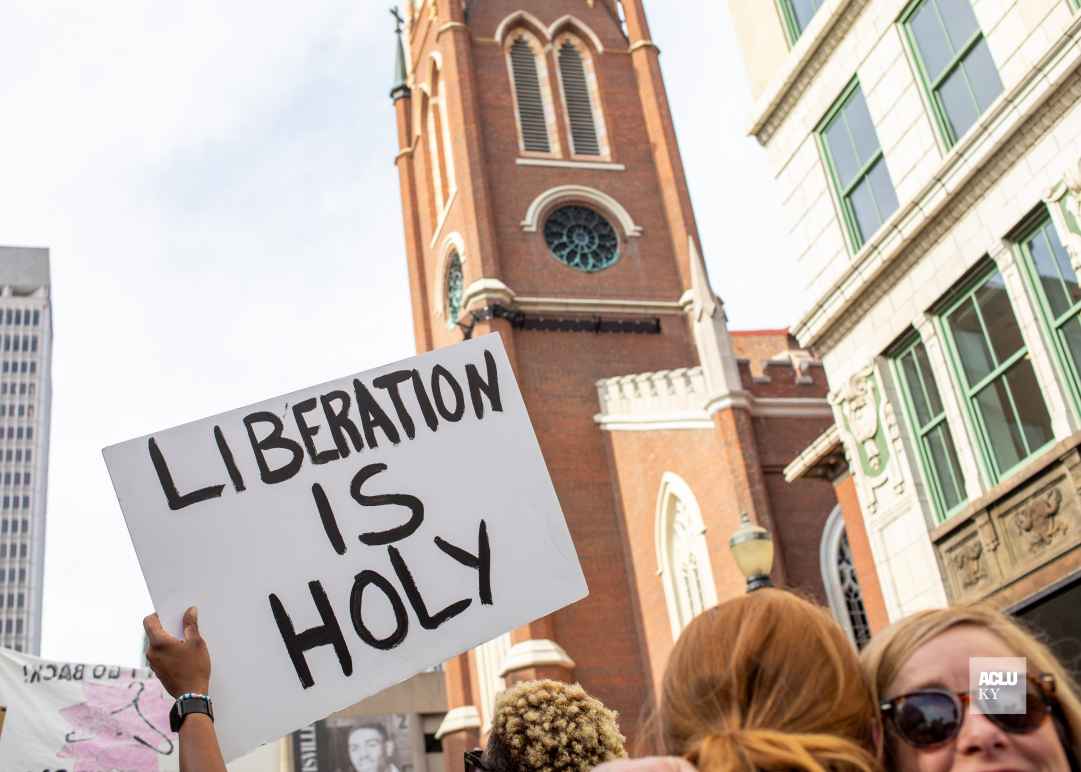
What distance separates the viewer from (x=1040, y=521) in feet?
32.7

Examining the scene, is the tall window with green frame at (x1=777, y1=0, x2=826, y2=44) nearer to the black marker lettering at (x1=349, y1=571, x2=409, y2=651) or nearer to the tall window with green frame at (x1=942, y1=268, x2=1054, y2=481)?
the tall window with green frame at (x1=942, y1=268, x2=1054, y2=481)

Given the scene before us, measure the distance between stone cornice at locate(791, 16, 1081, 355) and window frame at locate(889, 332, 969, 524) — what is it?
596mm

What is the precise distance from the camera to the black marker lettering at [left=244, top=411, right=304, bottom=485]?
3.78 m

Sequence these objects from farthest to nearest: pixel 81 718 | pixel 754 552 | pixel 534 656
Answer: pixel 534 656 → pixel 754 552 → pixel 81 718

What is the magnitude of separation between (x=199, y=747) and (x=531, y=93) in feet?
108

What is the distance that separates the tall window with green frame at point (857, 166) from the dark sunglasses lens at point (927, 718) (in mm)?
10630

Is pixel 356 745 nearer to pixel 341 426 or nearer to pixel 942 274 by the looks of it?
pixel 942 274

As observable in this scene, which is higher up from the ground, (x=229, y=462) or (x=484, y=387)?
(x=484, y=387)

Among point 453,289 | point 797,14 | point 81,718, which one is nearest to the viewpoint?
point 81,718

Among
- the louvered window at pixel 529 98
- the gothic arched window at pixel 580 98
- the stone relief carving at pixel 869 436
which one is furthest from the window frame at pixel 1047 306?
the gothic arched window at pixel 580 98

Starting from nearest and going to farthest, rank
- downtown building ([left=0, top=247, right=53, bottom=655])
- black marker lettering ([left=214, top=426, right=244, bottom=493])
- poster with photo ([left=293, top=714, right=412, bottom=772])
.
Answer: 1. black marker lettering ([left=214, top=426, right=244, bottom=493])
2. poster with photo ([left=293, top=714, right=412, bottom=772])
3. downtown building ([left=0, top=247, right=53, bottom=655])

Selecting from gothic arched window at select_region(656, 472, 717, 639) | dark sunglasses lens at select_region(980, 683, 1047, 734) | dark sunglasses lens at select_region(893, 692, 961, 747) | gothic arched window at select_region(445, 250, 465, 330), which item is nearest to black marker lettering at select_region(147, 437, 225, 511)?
dark sunglasses lens at select_region(893, 692, 961, 747)

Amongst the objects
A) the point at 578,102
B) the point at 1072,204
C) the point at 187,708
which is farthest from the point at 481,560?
the point at 578,102

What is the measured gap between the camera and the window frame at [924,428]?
11281 mm
